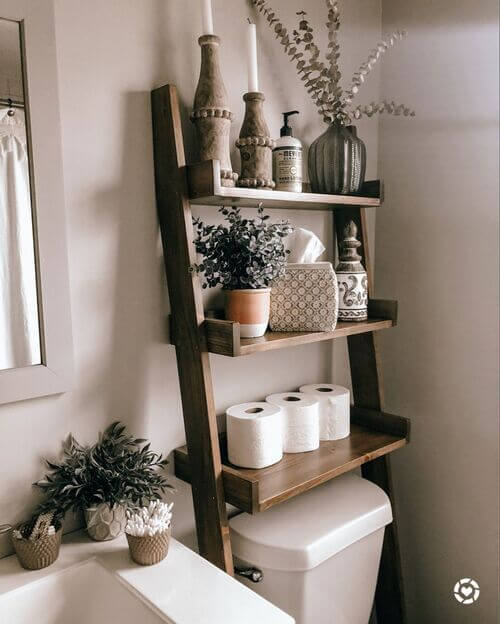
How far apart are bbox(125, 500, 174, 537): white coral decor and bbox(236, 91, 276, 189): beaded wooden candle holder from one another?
66 centimetres

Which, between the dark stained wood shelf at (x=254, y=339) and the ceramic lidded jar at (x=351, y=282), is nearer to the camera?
the dark stained wood shelf at (x=254, y=339)

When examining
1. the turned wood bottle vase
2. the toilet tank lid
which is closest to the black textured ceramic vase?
the turned wood bottle vase

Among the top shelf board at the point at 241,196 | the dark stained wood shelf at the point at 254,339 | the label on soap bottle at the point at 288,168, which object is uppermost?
the label on soap bottle at the point at 288,168

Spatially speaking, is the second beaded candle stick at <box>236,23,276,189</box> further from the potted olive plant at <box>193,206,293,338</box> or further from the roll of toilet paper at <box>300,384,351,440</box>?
the roll of toilet paper at <box>300,384,351,440</box>

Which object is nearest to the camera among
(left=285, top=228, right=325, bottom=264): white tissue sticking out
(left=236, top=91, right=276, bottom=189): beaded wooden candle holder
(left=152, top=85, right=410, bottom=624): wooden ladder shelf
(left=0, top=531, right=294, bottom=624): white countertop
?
(left=0, top=531, right=294, bottom=624): white countertop

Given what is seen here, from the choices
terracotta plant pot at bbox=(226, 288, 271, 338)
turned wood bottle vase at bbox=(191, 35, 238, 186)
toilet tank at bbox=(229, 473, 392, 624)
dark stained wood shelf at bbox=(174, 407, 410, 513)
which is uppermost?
turned wood bottle vase at bbox=(191, 35, 238, 186)

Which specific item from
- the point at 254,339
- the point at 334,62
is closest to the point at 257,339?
the point at 254,339

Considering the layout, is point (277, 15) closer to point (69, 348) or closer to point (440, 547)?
point (69, 348)

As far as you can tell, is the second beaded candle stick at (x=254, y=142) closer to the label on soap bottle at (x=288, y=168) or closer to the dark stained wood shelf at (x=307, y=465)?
the label on soap bottle at (x=288, y=168)

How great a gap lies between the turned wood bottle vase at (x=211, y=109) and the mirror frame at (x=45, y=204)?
28 centimetres

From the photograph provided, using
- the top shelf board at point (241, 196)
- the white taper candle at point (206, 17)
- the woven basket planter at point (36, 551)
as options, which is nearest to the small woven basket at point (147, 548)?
the woven basket planter at point (36, 551)

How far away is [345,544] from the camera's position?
1201mm

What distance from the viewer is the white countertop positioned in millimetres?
841

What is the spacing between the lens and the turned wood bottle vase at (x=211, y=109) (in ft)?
3.57
